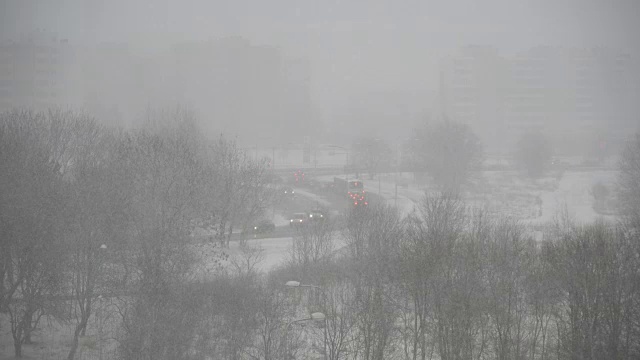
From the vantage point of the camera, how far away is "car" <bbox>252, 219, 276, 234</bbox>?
37.0 m

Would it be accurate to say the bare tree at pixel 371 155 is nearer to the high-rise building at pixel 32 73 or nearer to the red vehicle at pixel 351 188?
the red vehicle at pixel 351 188

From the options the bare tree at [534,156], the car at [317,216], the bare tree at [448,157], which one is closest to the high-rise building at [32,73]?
the bare tree at [448,157]

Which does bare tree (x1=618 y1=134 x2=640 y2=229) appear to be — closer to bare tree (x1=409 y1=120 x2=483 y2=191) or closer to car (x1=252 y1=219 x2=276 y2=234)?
bare tree (x1=409 y1=120 x2=483 y2=191)

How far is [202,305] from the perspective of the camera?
17.7 m

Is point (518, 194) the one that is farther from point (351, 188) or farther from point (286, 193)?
point (286, 193)

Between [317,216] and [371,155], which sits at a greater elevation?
[371,155]

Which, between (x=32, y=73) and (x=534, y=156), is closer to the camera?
(x=534, y=156)

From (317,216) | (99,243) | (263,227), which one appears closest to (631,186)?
(317,216)

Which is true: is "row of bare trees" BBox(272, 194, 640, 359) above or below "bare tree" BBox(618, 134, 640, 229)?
below

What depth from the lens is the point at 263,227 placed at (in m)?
37.2

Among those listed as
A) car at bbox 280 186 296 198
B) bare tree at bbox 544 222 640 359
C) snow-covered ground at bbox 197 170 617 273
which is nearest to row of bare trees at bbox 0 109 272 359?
bare tree at bbox 544 222 640 359

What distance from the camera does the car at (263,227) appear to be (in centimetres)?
3699

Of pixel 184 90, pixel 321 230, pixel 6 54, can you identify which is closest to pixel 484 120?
Result: pixel 184 90

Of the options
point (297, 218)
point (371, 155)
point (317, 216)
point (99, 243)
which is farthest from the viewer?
point (371, 155)
